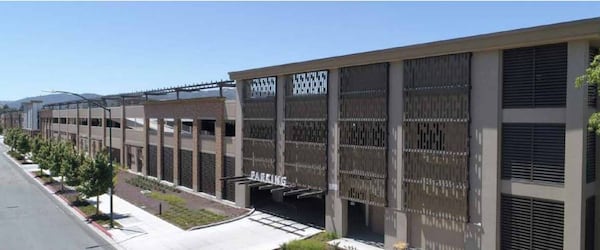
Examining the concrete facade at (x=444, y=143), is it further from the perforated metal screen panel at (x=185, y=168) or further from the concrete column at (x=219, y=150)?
the perforated metal screen panel at (x=185, y=168)

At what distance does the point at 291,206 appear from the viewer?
114ft

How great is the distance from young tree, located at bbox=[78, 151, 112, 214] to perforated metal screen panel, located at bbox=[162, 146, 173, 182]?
1264 centimetres

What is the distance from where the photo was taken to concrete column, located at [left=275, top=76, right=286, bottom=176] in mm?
31334

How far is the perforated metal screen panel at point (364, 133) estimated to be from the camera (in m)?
24.6

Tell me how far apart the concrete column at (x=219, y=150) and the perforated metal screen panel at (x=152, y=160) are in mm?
14550

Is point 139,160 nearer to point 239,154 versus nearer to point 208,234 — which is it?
point 239,154

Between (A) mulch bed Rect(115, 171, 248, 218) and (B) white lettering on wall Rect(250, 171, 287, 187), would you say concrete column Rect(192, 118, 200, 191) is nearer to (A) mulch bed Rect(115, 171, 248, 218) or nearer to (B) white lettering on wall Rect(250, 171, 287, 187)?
(A) mulch bed Rect(115, 171, 248, 218)

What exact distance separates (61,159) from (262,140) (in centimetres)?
2450

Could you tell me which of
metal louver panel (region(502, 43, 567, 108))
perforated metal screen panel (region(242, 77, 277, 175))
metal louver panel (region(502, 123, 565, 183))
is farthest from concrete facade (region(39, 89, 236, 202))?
metal louver panel (region(502, 43, 567, 108))

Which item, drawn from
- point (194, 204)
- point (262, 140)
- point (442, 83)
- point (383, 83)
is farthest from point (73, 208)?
point (442, 83)

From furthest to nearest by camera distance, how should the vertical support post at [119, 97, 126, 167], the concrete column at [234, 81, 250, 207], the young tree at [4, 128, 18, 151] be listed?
the young tree at [4, 128, 18, 151], the vertical support post at [119, 97, 126, 167], the concrete column at [234, 81, 250, 207]

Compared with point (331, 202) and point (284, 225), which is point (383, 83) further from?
point (284, 225)

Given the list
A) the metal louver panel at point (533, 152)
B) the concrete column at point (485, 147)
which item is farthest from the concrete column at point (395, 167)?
the metal louver panel at point (533, 152)

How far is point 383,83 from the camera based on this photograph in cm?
2448
